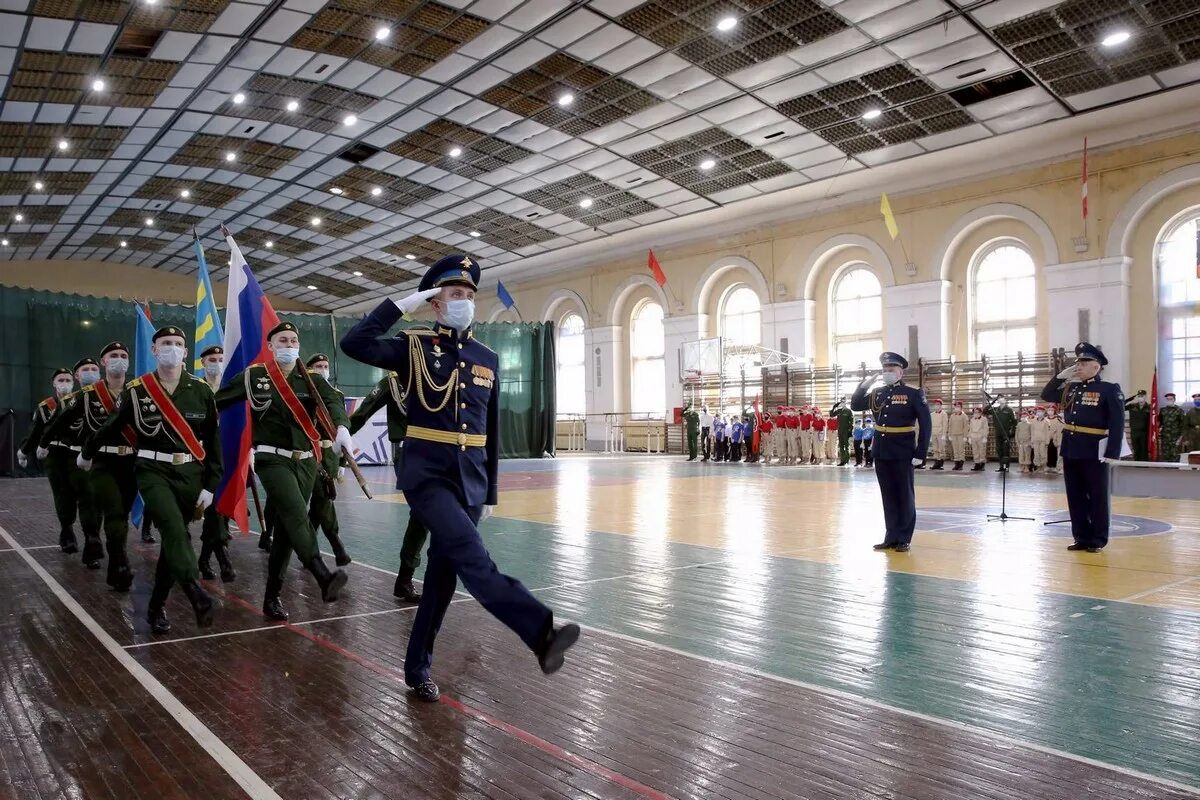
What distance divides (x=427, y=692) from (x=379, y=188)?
2204 centimetres

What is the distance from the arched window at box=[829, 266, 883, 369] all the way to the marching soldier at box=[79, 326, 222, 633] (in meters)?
19.9

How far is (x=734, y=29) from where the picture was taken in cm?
1463

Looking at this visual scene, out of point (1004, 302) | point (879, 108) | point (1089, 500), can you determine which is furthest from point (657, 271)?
point (1089, 500)

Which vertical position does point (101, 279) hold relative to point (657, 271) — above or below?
→ above

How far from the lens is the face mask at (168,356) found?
5.06 m

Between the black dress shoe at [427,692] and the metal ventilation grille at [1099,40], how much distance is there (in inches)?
560

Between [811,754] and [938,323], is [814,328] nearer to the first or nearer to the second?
[938,323]

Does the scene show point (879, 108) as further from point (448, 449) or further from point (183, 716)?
point (183, 716)

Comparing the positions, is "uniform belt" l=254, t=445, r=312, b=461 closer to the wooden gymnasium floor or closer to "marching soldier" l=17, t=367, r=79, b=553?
the wooden gymnasium floor

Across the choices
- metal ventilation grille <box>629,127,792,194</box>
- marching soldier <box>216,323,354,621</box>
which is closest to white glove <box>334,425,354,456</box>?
marching soldier <box>216,323,354,621</box>

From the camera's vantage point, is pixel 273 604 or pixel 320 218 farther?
pixel 320 218

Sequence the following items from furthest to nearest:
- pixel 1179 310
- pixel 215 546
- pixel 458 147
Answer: pixel 458 147, pixel 1179 310, pixel 215 546

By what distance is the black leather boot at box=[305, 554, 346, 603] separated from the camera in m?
4.96

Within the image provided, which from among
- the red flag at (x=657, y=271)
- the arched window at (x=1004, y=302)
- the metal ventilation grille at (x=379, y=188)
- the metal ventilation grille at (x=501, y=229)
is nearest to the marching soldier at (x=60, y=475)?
the metal ventilation grille at (x=379, y=188)
